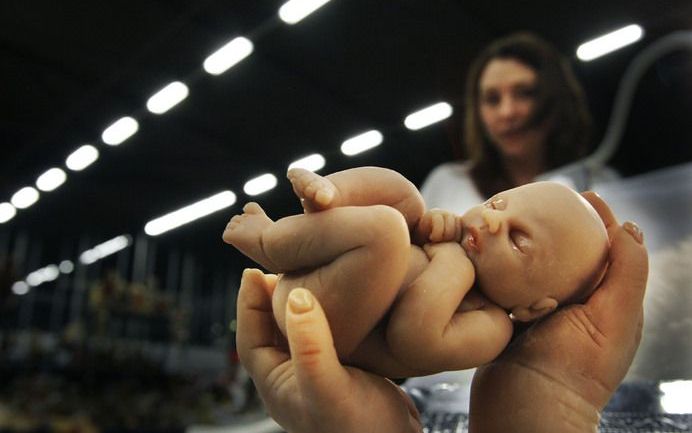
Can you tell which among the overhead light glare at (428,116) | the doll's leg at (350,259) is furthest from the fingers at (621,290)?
the overhead light glare at (428,116)

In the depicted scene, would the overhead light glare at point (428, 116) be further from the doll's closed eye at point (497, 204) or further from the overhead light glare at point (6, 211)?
the overhead light glare at point (6, 211)

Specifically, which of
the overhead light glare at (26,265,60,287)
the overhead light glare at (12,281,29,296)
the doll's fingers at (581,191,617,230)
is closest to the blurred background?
the doll's fingers at (581,191,617,230)

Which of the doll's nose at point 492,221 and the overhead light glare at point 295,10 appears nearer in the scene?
the doll's nose at point 492,221

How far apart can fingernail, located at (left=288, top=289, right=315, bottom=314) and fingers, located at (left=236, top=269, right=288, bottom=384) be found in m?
0.05

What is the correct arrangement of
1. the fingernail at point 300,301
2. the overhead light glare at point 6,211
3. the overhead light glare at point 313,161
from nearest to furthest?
the fingernail at point 300,301 < the overhead light glare at point 313,161 < the overhead light glare at point 6,211

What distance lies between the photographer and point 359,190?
0.27 m

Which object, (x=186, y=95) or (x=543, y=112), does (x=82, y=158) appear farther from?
(x=543, y=112)

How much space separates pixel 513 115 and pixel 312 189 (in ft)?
0.92

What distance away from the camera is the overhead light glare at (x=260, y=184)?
1.24 ft

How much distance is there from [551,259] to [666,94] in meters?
0.41

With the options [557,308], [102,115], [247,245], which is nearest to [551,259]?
[557,308]

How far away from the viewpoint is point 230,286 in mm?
369

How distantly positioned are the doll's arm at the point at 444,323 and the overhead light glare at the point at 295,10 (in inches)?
18.9

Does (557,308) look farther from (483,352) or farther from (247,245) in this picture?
(247,245)
